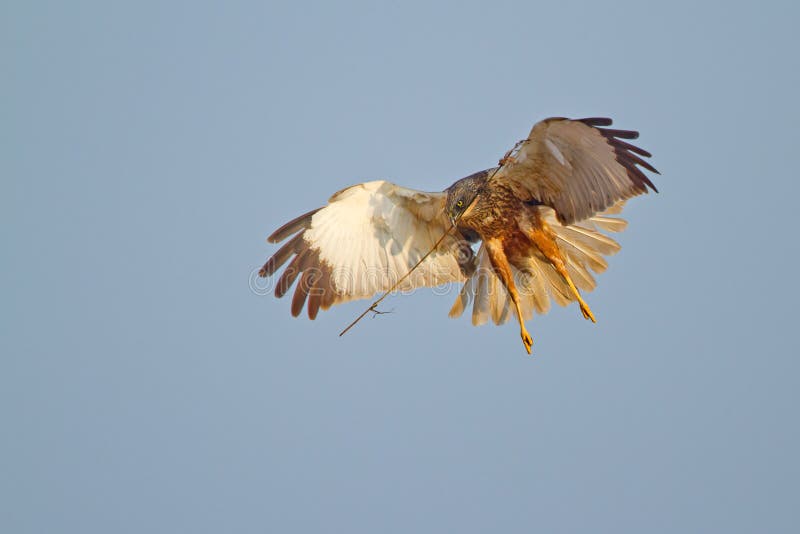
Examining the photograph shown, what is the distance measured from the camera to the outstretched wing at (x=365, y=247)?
7637 millimetres

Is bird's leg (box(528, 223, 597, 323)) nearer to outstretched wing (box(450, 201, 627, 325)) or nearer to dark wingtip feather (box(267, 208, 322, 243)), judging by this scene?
outstretched wing (box(450, 201, 627, 325))

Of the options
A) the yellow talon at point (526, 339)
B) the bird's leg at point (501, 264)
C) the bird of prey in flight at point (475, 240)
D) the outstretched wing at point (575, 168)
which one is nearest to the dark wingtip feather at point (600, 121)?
the outstretched wing at point (575, 168)

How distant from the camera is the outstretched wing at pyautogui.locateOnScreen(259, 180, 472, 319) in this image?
25.1ft

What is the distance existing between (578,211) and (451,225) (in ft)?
3.58

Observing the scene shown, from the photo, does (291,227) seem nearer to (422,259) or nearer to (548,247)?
(422,259)

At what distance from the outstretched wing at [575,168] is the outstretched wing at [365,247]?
0.81 meters

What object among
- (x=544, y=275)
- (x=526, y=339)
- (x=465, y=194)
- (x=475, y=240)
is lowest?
(x=526, y=339)

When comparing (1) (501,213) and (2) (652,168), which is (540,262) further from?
(2) (652,168)

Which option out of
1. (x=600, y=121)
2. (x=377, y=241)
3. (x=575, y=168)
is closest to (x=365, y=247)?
(x=377, y=241)

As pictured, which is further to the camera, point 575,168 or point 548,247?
point 548,247

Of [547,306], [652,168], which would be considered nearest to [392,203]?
[547,306]

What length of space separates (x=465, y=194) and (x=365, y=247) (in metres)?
1.16

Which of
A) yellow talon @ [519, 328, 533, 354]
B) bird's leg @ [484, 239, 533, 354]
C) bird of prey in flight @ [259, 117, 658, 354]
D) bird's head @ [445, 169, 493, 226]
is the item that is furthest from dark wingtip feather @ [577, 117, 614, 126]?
yellow talon @ [519, 328, 533, 354]

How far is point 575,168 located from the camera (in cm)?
693
